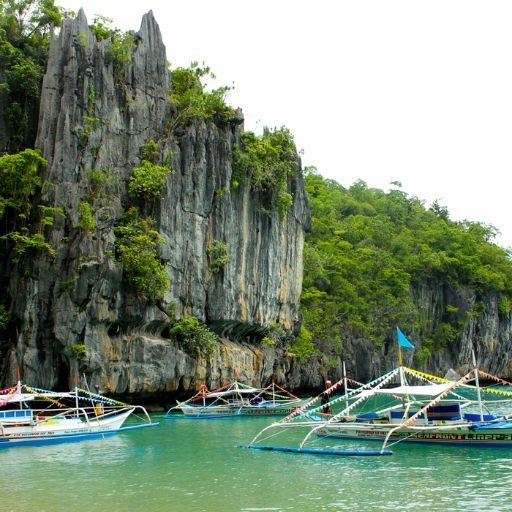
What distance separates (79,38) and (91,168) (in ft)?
23.5

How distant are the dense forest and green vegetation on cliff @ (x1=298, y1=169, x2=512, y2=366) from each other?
0.32ft

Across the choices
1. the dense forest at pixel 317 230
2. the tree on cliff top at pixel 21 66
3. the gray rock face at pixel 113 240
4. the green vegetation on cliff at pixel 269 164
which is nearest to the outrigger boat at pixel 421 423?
the gray rock face at pixel 113 240

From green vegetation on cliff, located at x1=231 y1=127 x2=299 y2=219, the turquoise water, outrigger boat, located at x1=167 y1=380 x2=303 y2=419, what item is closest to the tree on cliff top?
green vegetation on cliff, located at x1=231 y1=127 x2=299 y2=219

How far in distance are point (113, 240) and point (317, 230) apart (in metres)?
29.9

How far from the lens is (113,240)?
103ft

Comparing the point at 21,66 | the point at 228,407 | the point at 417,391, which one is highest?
the point at 21,66

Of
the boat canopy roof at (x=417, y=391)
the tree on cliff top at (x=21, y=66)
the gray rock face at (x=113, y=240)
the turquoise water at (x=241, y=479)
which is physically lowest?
A: the turquoise water at (x=241, y=479)

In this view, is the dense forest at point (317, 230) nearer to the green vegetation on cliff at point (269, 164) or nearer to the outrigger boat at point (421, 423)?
the green vegetation on cliff at point (269, 164)

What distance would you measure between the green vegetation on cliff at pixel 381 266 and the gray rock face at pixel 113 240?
1052 cm

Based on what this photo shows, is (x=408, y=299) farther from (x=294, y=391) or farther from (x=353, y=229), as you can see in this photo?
(x=294, y=391)

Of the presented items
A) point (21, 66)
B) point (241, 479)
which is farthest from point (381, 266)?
point (241, 479)

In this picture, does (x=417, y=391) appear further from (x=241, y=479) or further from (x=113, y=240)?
(x=113, y=240)

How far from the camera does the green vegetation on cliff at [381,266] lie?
51.1m

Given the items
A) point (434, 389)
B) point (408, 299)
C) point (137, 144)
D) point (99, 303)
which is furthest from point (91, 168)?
point (408, 299)
